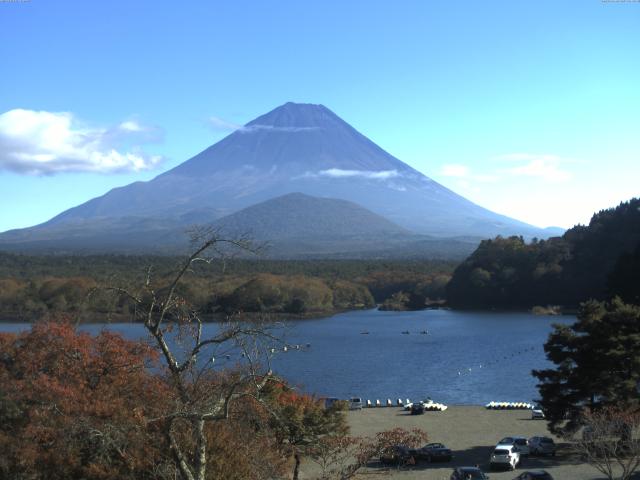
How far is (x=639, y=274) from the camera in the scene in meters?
33.3

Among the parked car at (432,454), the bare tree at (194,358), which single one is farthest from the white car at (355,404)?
the bare tree at (194,358)

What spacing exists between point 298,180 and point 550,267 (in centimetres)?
12202

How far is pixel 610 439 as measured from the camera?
32.8ft

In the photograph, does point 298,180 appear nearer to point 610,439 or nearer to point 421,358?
point 421,358

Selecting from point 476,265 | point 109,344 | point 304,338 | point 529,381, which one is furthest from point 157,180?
point 109,344

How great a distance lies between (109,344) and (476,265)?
152ft

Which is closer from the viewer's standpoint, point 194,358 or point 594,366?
point 194,358

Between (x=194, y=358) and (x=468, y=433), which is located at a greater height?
(x=194, y=358)

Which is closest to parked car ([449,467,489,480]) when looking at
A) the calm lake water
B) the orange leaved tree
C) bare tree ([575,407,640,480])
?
bare tree ([575,407,640,480])

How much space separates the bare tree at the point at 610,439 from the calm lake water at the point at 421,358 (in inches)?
211

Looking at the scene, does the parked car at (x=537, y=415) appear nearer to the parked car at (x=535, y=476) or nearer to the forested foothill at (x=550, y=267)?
the parked car at (x=535, y=476)

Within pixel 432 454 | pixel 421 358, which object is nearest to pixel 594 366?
pixel 432 454

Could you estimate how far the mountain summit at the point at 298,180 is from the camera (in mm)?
160625

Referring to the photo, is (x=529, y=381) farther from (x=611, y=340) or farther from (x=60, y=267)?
(x=60, y=267)
